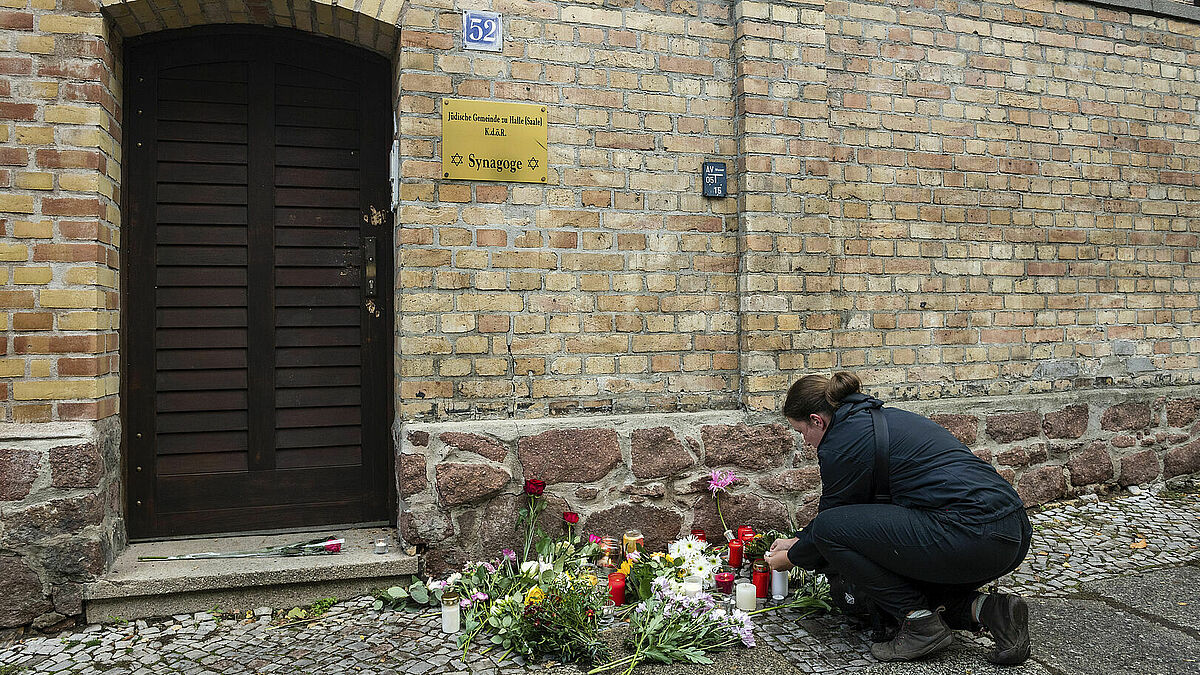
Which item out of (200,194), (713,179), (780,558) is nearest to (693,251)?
(713,179)

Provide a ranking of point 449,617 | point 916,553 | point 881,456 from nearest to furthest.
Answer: point 916,553
point 881,456
point 449,617

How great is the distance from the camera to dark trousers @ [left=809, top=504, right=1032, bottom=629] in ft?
9.94

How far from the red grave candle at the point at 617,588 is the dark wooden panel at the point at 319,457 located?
1419 millimetres

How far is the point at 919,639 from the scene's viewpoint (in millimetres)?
3111

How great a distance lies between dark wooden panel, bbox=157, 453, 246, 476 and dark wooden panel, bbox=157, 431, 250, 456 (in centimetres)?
2

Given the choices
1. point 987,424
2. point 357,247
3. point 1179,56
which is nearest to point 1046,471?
point 987,424

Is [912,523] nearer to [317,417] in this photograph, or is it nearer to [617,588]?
[617,588]

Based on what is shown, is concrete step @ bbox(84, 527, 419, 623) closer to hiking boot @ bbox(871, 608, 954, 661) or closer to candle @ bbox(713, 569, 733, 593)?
candle @ bbox(713, 569, 733, 593)

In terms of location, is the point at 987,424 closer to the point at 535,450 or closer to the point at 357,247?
the point at 535,450

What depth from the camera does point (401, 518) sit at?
3883mm

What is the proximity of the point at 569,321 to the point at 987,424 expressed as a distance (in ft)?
8.33

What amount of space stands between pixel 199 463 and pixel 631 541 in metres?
2.08

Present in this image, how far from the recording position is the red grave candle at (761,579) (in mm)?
3705

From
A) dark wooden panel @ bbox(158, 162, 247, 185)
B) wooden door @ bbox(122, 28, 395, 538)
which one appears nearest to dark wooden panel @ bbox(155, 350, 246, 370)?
wooden door @ bbox(122, 28, 395, 538)
